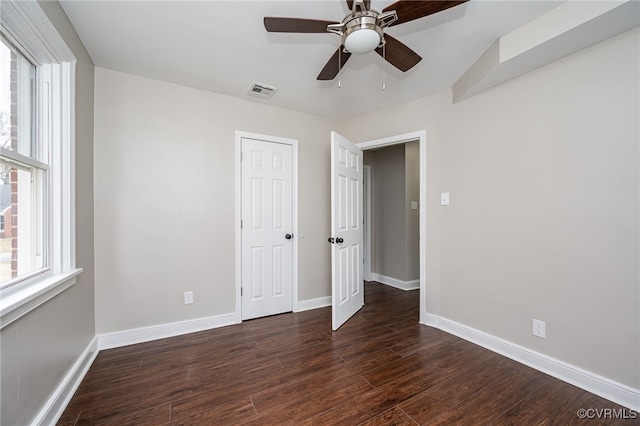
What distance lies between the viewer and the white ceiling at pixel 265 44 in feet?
5.65

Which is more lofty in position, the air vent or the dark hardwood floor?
→ the air vent

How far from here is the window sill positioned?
3.82ft

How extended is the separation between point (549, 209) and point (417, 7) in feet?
5.68

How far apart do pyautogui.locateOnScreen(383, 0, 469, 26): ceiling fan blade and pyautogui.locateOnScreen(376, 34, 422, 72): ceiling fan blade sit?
19cm

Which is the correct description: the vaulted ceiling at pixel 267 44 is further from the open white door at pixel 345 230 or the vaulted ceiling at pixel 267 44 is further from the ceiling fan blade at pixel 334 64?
the open white door at pixel 345 230

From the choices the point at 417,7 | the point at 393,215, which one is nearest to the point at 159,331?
the point at 417,7

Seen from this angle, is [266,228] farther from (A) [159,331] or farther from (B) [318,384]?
(B) [318,384]

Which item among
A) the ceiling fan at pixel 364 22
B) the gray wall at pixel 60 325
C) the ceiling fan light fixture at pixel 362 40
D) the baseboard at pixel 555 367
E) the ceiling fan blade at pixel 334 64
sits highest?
the ceiling fan blade at pixel 334 64

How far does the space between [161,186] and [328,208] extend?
75.5 inches

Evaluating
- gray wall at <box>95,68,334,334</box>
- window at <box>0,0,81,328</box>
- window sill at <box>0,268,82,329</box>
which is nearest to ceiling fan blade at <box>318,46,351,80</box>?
gray wall at <box>95,68,334,334</box>

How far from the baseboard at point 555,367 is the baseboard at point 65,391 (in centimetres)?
302

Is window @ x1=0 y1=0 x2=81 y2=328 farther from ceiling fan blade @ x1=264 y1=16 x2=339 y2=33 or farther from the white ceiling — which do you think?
ceiling fan blade @ x1=264 y1=16 x2=339 y2=33

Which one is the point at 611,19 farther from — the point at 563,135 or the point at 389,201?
the point at 389,201

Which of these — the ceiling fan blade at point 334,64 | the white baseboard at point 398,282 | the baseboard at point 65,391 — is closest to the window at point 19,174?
the baseboard at point 65,391
